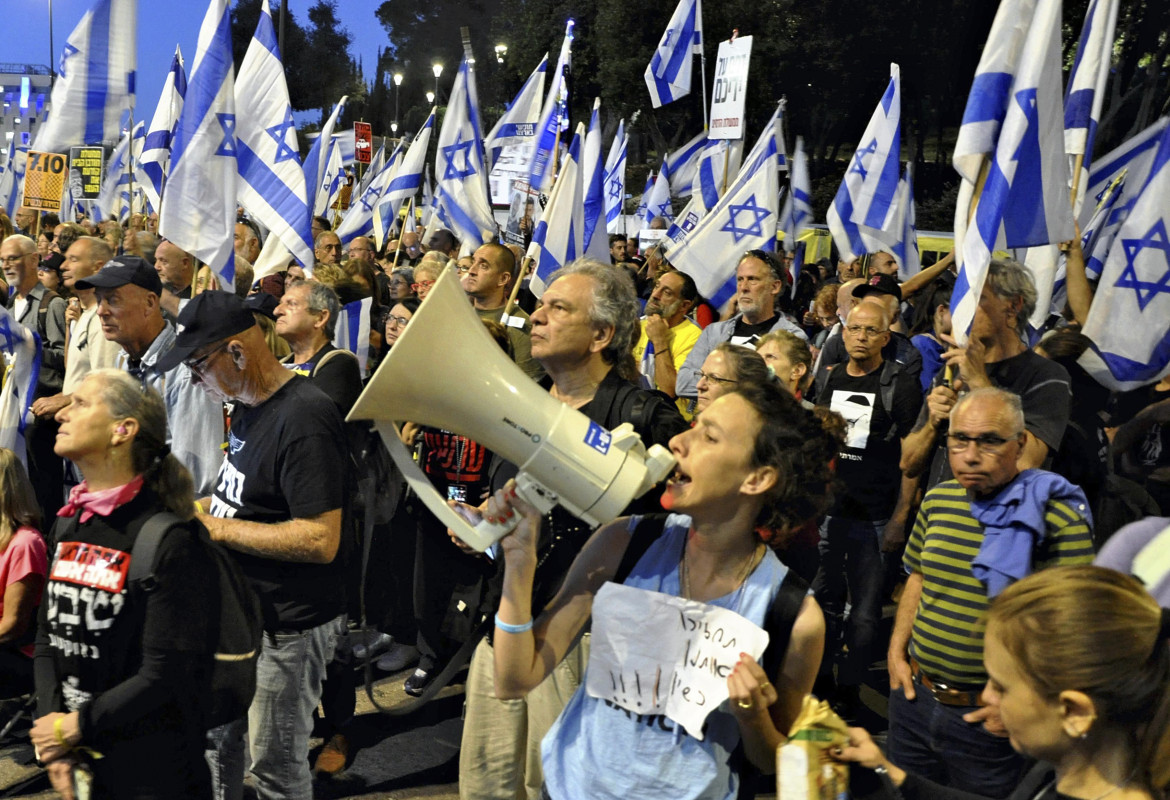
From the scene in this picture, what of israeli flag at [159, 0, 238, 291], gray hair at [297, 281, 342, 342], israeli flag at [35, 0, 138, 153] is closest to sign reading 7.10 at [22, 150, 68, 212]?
israeli flag at [35, 0, 138, 153]

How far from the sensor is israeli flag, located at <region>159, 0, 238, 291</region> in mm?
5793

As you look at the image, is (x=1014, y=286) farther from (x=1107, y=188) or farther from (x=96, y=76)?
(x=96, y=76)

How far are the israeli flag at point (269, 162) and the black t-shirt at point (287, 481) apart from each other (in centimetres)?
363

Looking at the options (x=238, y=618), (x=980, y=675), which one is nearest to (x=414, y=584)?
(x=238, y=618)

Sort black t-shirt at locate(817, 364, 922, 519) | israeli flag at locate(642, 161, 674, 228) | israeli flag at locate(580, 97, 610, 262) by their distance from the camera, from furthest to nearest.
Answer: israeli flag at locate(642, 161, 674, 228) < israeli flag at locate(580, 97, 610, 262) < black t-shirt at locate(817, 364, 922, 519)

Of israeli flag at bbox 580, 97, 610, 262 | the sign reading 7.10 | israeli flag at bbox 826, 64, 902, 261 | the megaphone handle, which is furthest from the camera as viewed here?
the sign reading 7.10

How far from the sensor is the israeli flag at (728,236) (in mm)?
7355

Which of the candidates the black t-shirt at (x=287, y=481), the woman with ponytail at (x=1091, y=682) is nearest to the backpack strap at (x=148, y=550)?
the black t-shirt at (x=287, y=481)

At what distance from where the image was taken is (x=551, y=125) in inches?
408

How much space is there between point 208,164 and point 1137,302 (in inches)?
181

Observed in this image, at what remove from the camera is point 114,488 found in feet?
8.86

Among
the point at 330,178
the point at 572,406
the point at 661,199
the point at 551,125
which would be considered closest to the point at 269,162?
the point at 551,125

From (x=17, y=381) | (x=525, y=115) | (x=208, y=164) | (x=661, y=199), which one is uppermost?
(x=525, y=115)

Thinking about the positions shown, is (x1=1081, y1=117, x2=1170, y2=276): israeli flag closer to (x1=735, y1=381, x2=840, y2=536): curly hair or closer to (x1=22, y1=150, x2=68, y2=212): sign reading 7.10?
(x1=735, y1=381, x2=840, y2=536): curly hair
